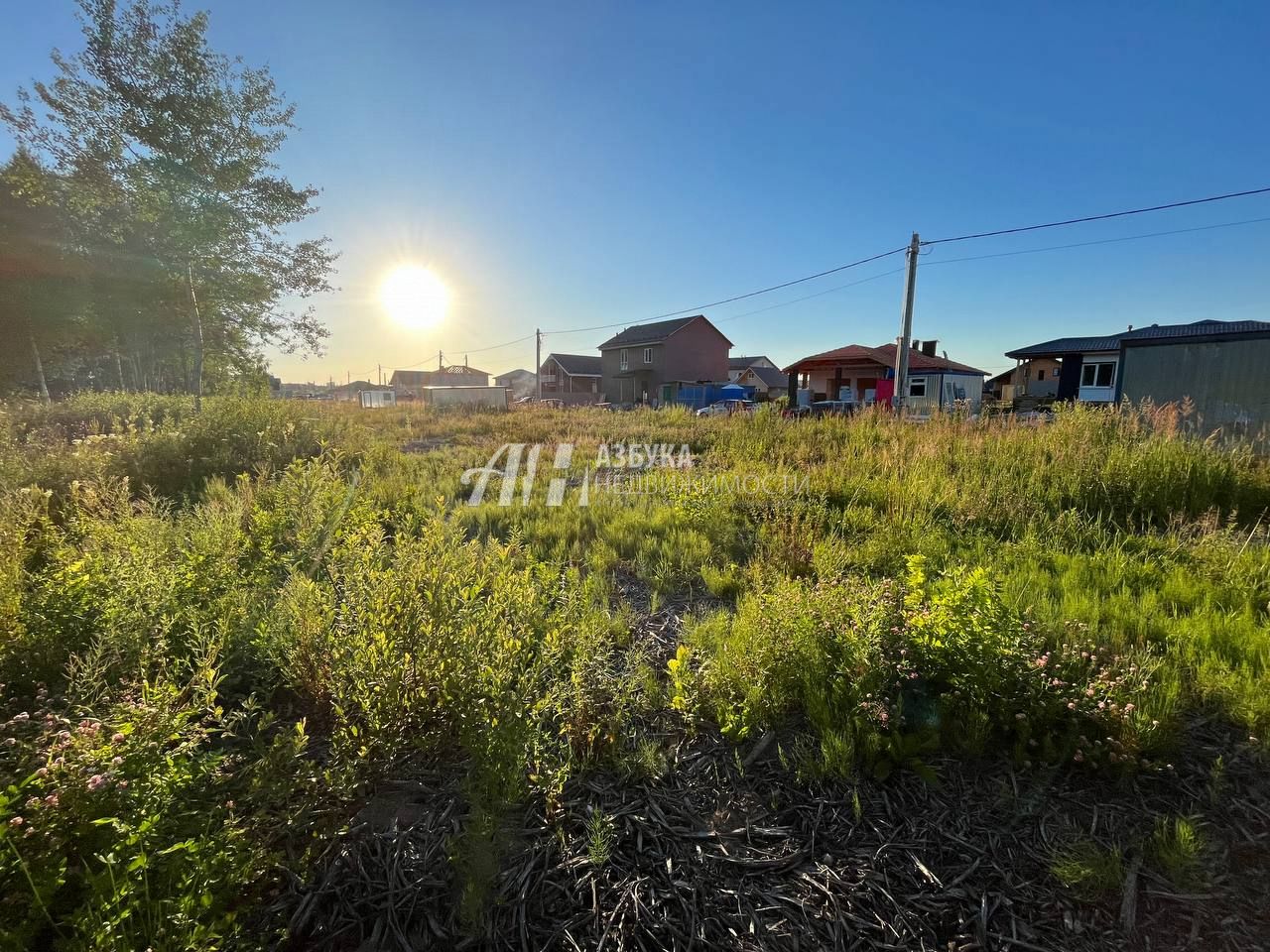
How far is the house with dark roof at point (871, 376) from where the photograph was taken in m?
27.5

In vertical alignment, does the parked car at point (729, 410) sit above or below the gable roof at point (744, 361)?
below

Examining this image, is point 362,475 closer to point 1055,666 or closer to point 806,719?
point 806,719

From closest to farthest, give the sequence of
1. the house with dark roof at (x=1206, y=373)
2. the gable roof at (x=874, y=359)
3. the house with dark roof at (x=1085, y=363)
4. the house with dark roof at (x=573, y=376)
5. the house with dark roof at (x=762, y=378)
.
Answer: the house with dark roof at (x=1206, y=373) → the house with dark roof at (x=1085, y=363) → the gable roof at (x=874, y=359) → the house with dark roof at (x=573, y=376) → the house with dark roof at (x=762, y=378)

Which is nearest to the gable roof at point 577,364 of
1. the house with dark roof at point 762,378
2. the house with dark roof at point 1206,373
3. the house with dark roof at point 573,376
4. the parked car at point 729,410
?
the house with dark roof at point 573,376

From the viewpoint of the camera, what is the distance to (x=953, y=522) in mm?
4516

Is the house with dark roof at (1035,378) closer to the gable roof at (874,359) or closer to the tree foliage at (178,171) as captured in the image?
the gable roof at (874,359)

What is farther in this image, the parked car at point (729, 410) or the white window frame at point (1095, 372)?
the white window frame at point (1095, 372)

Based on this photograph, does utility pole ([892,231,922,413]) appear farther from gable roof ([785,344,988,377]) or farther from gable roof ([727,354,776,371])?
gable roof ([727,354,776,371])

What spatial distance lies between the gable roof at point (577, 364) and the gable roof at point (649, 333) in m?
4.04

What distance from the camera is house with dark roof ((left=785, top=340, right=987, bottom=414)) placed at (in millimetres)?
27516

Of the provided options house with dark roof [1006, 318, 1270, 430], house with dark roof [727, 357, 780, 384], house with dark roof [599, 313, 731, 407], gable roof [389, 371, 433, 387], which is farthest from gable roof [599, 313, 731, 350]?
gable roof [389, 371, 433, 387]

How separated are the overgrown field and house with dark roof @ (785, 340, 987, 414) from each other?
25.3m

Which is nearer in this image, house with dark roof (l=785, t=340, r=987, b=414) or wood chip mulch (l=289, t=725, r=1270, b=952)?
wood chip mulch (l=289, t=725, r=1270, b=952)

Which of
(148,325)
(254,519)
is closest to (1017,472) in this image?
(254,519)
